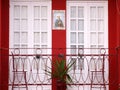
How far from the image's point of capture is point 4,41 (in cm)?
981

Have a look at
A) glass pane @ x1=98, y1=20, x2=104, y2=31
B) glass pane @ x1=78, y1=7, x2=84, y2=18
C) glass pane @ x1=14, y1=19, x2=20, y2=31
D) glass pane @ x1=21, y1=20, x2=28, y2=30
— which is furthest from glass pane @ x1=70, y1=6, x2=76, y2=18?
glass pane @ x1=14, y1=19, x2=20, y2=31

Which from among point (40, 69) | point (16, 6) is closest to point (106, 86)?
point (40, 69)

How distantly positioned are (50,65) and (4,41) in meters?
1.56

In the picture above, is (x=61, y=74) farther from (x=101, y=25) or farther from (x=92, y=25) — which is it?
(x=101, y=25)

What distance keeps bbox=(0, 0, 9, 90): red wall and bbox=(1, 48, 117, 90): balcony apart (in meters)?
0.15

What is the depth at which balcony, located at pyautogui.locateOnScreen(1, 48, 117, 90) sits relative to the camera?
9648mm

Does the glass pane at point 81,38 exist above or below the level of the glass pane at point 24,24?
below

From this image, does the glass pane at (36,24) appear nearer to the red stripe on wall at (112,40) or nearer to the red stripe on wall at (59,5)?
the red stripe on wall at (59,5)

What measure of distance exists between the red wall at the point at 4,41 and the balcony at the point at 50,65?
0.49ft

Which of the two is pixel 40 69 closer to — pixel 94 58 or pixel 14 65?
pixel 14 65

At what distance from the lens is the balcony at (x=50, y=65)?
9.65 metres

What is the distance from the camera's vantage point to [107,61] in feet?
32.1

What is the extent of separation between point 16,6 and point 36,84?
248 centimetres

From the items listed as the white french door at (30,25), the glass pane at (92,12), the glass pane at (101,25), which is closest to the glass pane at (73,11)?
the glass pane at (92,12)
